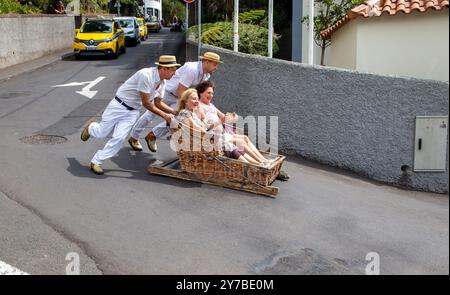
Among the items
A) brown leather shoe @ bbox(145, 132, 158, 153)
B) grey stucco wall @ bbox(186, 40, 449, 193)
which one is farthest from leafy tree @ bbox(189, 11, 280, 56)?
brown leather shoe @ bbox(145, 132, 158, 153)

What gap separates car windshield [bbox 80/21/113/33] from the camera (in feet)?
79.5

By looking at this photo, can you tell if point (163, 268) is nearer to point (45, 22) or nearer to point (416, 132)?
point (416, 132)

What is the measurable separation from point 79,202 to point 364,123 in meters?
4.08

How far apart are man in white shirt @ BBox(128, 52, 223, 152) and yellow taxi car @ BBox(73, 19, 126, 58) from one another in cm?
1585

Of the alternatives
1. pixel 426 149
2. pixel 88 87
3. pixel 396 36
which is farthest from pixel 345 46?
pixel 88 87

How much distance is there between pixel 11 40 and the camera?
20.4 m

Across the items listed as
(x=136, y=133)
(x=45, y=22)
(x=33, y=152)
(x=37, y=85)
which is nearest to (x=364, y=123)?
(x=136, y=133)

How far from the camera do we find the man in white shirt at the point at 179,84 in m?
7.38

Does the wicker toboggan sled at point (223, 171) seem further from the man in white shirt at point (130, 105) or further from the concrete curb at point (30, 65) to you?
the concrete curb at point (30, 65)

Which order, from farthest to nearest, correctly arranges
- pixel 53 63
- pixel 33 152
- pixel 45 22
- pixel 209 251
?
pixel 45 22 → pixel 53 63 → pixel 33 152 → pixel 209 251

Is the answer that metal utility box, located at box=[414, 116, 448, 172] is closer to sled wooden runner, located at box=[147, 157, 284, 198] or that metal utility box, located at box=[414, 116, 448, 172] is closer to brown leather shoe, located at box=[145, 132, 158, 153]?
sled wooden runner, located at box=[147, 157, 284, 198]

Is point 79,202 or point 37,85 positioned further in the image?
point 37,85

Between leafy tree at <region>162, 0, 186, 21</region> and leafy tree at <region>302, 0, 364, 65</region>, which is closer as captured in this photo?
leafy tree at <region>302, 0, 364, 65</region>
